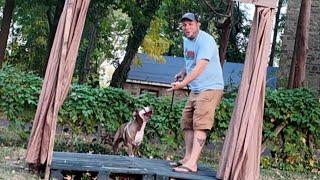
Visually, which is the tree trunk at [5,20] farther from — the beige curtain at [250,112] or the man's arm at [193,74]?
the beige curtain at [250,112]

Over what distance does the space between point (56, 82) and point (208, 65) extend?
170 cm

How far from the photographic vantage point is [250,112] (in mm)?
5883

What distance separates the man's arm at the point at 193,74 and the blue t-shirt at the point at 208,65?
10cm

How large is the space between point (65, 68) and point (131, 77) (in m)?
24.4

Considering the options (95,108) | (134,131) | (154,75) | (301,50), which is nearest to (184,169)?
(134,131)

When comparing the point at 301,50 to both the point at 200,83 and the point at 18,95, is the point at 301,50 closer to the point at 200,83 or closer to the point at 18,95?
the point at 18,95

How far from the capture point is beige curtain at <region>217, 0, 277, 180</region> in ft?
19.2

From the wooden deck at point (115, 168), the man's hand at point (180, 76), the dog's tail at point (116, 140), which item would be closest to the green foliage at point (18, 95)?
the dog's tail at point (116, 140)

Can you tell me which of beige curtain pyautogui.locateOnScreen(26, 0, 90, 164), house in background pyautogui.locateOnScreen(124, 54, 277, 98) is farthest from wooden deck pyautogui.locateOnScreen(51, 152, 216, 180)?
house in background pyautogui.locateOnScreen(124, 54, 277, 98)

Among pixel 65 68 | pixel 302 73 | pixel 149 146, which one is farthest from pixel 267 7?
pixel 302 73

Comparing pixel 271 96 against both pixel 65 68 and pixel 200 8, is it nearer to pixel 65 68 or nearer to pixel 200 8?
pixel 65 68

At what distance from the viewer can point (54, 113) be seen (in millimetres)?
5633

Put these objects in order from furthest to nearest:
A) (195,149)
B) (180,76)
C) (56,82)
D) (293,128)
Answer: (293,128)
(180,76)
(195,149)
(56,82)

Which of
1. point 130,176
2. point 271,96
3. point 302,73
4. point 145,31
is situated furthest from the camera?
point 145,31
